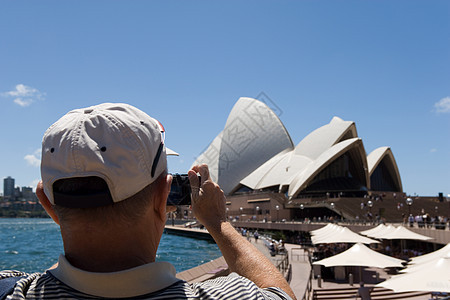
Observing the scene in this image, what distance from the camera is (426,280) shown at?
25.2ft

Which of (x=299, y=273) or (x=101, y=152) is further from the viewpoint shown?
(x=299, y=273)

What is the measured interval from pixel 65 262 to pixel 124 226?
18 cm

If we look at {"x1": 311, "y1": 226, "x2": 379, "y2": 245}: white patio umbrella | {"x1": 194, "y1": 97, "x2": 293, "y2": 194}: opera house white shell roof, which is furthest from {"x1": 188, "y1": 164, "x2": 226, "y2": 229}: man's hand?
{"x1": 194, "y1": 97, "x2": 293, "y2": 194}: opera house white shell roof

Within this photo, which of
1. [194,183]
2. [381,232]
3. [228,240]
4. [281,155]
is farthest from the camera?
[281,155]

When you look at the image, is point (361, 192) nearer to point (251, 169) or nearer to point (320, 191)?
point (320, 191)

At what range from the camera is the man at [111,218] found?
101 centimetres

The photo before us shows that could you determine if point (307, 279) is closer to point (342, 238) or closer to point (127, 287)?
point (342, 238)

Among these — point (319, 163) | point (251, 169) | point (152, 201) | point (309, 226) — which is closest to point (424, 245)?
point (309, 226)

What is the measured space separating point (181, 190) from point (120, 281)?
2.06ft

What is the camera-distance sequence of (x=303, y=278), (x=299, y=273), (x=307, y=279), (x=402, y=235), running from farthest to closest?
(x=402, y=235) → (x=299, y=273) → (x=303, y=278) → (x=307, y=279)

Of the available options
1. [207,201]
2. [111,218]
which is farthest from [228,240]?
[111,218]

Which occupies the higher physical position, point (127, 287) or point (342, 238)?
point (127, 287)

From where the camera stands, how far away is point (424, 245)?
20.7 m

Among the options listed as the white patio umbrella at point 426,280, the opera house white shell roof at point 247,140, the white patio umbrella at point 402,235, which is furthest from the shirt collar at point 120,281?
the opera house white shell roof at point 247,140
